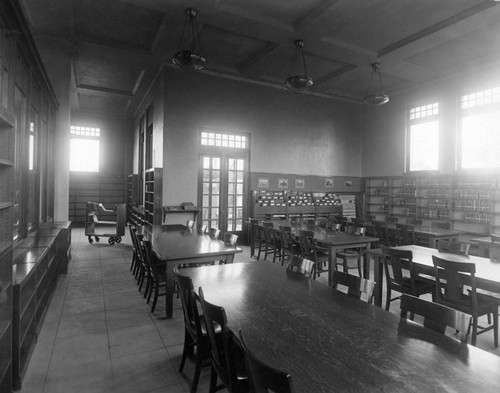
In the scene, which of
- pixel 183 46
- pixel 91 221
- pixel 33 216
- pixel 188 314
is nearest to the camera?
pixel 188 314

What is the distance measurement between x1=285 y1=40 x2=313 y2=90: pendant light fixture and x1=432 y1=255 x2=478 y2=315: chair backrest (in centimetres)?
416

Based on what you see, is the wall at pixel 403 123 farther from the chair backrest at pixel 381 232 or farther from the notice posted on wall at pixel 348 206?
the chair backrest at pixel 381 232

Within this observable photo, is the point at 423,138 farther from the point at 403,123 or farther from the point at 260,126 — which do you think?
the point at 260,126

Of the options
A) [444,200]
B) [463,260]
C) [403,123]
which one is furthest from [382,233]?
[403,123]

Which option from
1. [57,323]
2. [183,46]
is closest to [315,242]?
[57,323]

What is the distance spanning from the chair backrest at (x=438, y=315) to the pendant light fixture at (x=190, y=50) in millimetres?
4560

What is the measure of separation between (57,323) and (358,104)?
1045 cm

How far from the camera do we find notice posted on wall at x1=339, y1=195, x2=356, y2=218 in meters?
10.5

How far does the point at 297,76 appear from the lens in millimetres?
6090

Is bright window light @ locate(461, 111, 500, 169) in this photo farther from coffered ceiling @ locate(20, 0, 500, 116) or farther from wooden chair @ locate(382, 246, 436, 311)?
wooden chair @ locate(382, 246, 436, 311)

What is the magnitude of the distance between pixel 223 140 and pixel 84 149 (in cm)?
742

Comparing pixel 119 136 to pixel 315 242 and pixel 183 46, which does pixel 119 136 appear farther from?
pixel 315 242

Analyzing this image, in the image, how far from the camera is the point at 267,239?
6.58 meters

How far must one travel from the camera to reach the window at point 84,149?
42.4ft
